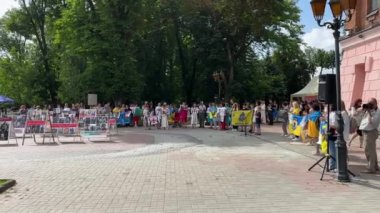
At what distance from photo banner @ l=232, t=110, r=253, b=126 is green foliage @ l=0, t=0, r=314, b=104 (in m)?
12.5

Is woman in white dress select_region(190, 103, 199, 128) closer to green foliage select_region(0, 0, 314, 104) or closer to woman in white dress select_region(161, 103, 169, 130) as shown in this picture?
woman in white dress select_region(161, 103, 169, 130)

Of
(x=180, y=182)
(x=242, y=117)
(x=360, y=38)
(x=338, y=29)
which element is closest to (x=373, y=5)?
(x=360, y=38)

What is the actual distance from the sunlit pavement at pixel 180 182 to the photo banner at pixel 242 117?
731 centimetres

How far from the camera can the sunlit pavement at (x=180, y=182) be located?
813 centimetres

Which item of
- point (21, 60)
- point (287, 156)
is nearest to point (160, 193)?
point (287, 156)

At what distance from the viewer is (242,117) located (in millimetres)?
24750

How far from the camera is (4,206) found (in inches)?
325

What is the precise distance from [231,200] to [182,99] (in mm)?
41739

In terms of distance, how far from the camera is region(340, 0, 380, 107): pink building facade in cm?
2052

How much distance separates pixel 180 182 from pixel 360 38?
48.7 ft

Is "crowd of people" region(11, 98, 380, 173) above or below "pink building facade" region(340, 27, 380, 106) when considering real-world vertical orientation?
below

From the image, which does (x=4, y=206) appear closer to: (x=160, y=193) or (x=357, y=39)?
(x=160, y=193)

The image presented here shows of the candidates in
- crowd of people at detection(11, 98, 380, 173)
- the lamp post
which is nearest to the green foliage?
crowd of people at detection(11, 98, 380, 173)

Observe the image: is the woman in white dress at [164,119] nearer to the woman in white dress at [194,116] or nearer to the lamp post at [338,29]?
the woman in white dress at [194,116]
